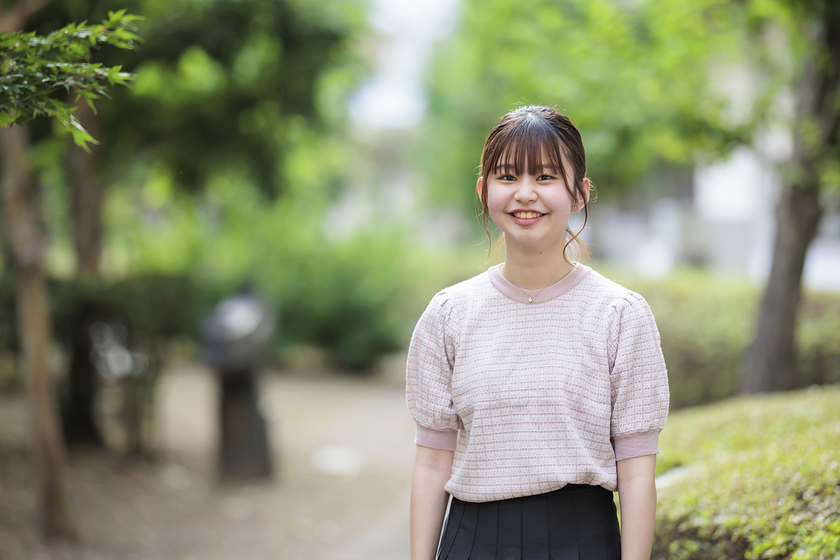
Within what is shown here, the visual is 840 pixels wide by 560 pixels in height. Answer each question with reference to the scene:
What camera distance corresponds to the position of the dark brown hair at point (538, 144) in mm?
1828

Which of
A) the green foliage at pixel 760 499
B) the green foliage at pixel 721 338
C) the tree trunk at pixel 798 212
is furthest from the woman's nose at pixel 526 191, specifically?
the green foliage at pixel 721 338

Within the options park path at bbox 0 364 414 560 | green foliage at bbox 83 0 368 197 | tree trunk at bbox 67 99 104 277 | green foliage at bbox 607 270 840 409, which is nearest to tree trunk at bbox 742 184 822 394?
green foliage at bbox 607 270 840 409

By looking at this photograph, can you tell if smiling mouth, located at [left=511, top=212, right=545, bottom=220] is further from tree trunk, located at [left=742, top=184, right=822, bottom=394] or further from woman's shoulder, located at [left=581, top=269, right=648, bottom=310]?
tree trunk, located at [left=742, top=184, right=822, bottom=394]

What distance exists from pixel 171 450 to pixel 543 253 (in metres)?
6.84

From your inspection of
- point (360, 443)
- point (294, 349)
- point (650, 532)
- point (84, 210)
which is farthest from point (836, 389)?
point (294, 349)

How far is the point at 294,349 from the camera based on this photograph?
535 inches

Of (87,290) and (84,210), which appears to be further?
(84,210)

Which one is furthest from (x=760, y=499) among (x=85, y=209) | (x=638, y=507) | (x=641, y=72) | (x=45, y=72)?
(x=85, y=209)

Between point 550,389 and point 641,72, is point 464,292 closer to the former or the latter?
point 550,389

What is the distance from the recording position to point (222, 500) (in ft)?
22.1

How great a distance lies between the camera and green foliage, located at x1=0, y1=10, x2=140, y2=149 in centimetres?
223

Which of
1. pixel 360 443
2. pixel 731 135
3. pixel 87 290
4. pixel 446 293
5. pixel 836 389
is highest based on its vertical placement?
pixel 731 135

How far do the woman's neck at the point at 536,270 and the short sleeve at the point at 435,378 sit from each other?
19 cm

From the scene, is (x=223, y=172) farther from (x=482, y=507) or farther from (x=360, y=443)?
(x=482, y=507)
